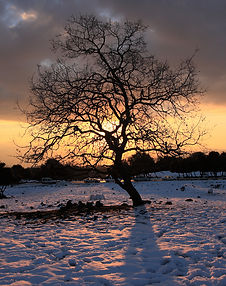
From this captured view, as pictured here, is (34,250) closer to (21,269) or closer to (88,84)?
(21,269)

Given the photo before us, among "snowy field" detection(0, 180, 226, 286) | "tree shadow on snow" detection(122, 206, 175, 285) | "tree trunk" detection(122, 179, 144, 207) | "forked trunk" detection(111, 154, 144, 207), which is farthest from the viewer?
"tree trunk" detection(122, 179, 144, 207)

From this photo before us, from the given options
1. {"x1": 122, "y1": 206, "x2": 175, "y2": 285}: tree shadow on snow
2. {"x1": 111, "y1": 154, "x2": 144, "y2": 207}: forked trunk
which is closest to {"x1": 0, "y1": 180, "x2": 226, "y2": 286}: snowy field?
{"x1": 122, "y1": 206, "x2": 175, "y2": 285}: tree shadow on snow

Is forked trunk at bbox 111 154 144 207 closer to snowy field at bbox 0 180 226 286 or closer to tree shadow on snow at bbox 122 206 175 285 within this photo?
snowy field at bbox 0 180 226 286

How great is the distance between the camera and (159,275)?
546 cm

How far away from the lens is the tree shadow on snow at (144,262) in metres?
5.26

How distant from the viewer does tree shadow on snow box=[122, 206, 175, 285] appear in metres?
5.26

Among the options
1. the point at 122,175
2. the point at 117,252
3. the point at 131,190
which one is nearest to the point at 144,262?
the point at 117,252

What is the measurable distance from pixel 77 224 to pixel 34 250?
12.5 feet

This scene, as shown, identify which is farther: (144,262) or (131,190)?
(131,190)

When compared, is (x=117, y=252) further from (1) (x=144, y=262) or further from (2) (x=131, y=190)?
(2) (x=131, y=190)

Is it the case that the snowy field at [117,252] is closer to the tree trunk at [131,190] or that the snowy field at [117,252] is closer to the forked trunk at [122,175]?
the forked trunk at [122,175]

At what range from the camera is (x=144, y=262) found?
20.4 ft

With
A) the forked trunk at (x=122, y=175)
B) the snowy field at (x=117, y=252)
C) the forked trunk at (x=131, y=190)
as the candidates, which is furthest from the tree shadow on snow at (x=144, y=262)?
the forked trunk at (x=131, y=190)

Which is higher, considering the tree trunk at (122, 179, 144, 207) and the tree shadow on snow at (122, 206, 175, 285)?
the tree trunk at (122, 179, 144, 207)
